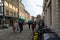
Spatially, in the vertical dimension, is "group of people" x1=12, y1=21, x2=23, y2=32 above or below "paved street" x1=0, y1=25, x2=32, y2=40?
above

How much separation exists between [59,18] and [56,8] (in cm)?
71

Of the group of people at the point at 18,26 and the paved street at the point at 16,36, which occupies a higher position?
the group of people at the point at 18,26

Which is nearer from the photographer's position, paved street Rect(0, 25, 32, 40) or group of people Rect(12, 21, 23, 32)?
paved street Rect(0, 25, 32, 40)

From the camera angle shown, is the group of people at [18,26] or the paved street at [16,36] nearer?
the paved street at [16,36]

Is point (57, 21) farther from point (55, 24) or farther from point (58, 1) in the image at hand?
point (58, 1)

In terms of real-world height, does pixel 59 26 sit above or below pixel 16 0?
below

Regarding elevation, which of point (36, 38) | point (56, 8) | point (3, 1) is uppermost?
point (3, 1)

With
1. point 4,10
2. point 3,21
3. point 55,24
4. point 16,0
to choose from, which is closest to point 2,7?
point 4,10

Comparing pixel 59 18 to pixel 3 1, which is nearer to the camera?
pixel 59 18

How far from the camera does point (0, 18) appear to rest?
55.8 meters

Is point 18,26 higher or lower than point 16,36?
higher

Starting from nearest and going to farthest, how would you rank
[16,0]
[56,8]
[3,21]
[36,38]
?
[36,38] → [56,8] → [3,21] → [16,0]

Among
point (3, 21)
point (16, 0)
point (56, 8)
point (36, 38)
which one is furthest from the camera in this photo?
point (16, 0)

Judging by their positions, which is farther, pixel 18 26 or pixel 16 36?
pixel 18 26
